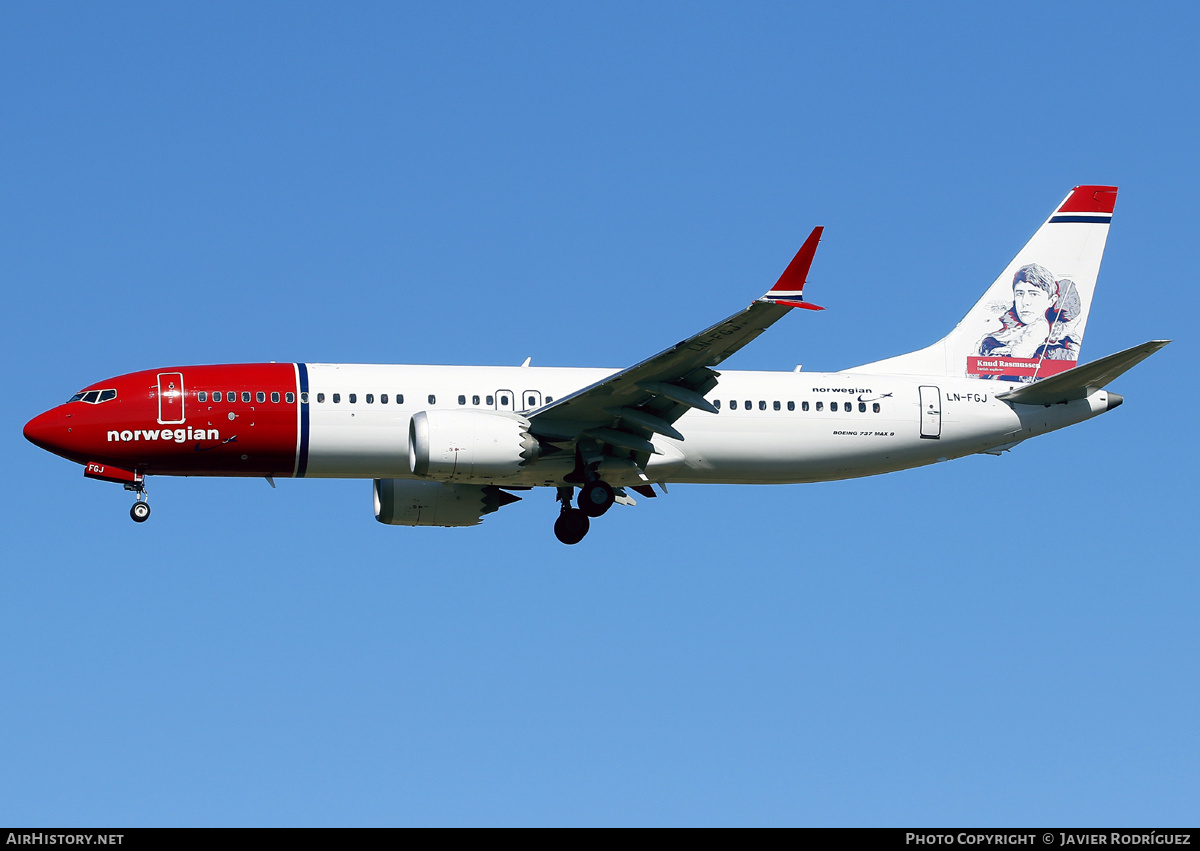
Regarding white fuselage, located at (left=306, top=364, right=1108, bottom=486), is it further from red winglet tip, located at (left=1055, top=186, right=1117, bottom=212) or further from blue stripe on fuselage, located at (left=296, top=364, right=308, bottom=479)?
red winglet tip, located at (left=1055, top=186, right=1117, bottom=212)

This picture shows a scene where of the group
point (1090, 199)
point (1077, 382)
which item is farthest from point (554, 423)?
point (1090, 199)

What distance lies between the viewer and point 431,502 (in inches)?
1550

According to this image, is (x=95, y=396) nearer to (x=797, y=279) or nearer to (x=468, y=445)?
(x=468, y=445)

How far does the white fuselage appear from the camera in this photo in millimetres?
35531

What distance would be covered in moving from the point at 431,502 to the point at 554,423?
5.37 metres

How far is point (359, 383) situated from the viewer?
35844 mm

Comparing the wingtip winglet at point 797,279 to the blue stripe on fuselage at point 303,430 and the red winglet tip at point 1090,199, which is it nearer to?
the blue stripe on fuselage at point 303,430

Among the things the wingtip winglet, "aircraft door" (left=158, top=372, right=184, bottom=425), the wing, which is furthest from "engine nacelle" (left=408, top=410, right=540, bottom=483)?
the wingtip winglet

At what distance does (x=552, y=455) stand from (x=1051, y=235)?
15901mm

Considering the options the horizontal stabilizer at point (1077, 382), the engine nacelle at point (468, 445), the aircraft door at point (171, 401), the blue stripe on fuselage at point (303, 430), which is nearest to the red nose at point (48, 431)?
the aircraft door at point (171, 401)

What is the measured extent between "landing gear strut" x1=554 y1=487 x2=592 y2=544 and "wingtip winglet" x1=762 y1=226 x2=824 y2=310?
9.89 metres

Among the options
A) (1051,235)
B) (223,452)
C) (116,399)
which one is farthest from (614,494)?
(1051,235)

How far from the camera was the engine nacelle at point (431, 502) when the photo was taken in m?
39.2
